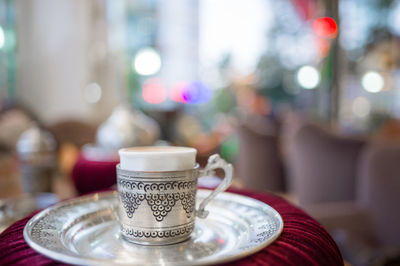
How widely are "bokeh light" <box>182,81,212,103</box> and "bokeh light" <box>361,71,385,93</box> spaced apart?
7.97 feet

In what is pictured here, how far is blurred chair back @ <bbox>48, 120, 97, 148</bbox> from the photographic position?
8.62 feet

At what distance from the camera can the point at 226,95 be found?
18.3 feet

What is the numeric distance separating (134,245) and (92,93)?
4.59 m

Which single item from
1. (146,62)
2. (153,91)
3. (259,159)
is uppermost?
(146,62)

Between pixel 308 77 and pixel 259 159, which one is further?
pixel 308 77

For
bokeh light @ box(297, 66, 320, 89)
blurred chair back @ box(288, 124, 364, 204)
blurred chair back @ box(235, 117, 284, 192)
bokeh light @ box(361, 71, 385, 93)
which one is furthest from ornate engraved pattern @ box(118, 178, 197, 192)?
bokeh light @ box(361, 71, 385, 93)

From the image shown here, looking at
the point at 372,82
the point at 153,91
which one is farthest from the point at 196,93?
the point at 372,82

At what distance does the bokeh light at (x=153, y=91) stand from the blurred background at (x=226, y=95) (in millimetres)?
27

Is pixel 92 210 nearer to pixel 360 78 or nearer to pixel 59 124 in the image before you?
pixel 59 124

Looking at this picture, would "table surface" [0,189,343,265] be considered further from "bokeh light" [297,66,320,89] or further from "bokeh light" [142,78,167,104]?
"bokeh light" [297,66,320,89]

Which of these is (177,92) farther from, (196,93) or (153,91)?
(153,91)

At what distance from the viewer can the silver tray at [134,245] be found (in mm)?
326

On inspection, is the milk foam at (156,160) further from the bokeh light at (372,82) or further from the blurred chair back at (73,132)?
the bokeh light at (372,82)

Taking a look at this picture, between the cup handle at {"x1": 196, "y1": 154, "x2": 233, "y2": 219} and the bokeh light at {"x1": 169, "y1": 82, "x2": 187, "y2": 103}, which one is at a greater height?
the cup handle at {"x1": 196, "y1": 154, "x2": 233, "y2": 219}
